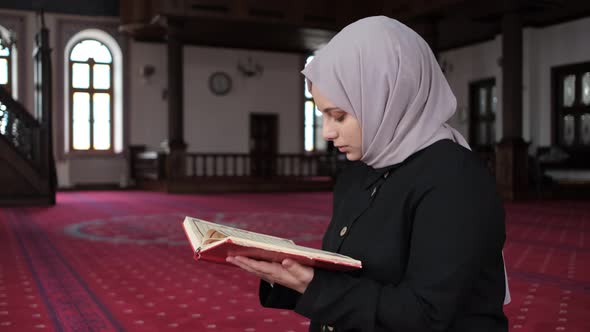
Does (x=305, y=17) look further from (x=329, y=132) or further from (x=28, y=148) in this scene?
(x=329, y=132)

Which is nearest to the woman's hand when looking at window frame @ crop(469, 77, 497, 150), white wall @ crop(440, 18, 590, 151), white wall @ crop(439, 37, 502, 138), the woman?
the woman

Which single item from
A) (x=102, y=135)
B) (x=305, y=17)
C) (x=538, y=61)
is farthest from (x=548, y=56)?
(x=102, y=135)

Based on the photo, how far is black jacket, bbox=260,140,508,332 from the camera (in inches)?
39.6

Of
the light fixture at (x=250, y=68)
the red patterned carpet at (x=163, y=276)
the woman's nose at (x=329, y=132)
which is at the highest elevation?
the light fixture at (x=250, y=68)

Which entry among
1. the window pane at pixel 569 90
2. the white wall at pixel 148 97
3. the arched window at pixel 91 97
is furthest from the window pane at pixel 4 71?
the window pane at pixel 569 90

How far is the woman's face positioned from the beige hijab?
0.02m

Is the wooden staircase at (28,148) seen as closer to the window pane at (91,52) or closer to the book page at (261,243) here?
the window pane at (91,52)

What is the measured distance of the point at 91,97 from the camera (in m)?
14.0

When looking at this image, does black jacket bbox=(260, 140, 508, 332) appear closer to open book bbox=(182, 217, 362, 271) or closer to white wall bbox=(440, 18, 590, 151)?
open book bbox=(182, 217, 362, 271)

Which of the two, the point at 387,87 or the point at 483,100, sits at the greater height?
the point at 483,100

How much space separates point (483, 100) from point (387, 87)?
14.2 m

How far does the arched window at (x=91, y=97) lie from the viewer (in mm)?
13852

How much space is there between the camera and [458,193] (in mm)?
1021

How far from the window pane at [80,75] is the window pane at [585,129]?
35.3 ft
